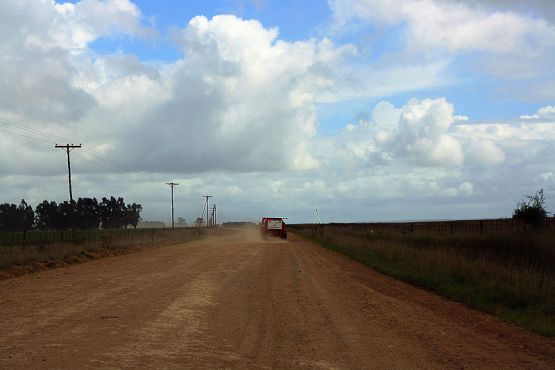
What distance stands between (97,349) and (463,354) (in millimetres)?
5387

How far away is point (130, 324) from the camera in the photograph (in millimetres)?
9898

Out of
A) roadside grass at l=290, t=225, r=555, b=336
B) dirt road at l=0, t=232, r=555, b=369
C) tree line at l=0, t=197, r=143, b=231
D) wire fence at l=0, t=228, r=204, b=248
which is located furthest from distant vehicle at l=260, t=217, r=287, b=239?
tree line at l=0, t=197, r=143, b=231

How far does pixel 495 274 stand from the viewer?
17406 mm

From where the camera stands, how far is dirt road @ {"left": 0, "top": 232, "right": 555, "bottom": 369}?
7590 mm

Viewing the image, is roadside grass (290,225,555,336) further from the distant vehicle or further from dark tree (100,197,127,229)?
dark tree (100,197,127,229)

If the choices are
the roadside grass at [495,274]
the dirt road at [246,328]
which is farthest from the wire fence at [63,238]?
the dirt road at [246,328]

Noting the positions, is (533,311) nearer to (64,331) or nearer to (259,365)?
(259,365)

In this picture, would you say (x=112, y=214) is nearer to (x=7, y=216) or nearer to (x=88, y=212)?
(x=88, y=212)

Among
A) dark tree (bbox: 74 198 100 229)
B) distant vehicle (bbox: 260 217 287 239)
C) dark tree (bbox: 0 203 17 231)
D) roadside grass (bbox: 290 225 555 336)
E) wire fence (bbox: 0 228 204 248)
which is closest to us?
roadside grass (bbox: 290 225 555 336)

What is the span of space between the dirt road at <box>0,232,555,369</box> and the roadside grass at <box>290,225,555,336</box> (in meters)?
0.80

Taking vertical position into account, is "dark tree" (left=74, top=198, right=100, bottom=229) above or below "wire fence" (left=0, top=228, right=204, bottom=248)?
above

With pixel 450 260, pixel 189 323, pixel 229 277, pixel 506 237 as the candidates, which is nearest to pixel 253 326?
pixel 189 323

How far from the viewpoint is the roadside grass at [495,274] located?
502 inches

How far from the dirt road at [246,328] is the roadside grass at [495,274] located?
31.3 inches
